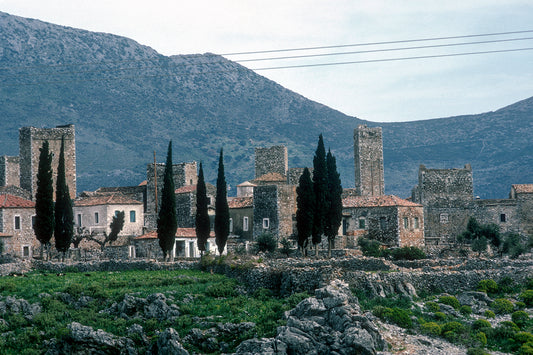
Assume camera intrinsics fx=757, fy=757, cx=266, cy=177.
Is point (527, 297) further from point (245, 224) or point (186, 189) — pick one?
point (186, 189)

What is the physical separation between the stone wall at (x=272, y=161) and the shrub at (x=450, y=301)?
57.4 m

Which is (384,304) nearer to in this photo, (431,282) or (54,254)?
(431,282)

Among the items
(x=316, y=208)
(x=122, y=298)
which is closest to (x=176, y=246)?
(x=316, y=208)

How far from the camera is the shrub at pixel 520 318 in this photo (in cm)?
3816

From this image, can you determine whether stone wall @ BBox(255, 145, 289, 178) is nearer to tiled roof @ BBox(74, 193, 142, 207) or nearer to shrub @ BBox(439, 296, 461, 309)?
tiled roof @ BBox(74, 193, 142, 207)

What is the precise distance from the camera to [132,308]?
39875 millimetres

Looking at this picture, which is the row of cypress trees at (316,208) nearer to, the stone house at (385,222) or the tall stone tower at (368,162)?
the stone house at (385,222)

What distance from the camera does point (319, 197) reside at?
189 ft

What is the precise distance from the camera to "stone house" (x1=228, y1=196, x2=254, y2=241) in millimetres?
74812

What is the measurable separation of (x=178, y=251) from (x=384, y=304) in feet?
104

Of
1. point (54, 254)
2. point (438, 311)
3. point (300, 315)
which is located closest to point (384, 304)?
point (438, 311)

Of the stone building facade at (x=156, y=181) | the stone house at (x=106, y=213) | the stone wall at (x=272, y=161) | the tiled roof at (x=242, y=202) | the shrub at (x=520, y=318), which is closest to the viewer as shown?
the shrub at (x=520, y=318)

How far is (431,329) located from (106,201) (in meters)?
49.3

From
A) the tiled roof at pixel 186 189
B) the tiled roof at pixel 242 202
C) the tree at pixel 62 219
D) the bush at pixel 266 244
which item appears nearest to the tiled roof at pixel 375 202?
the tiled roof at pixel 242 202
